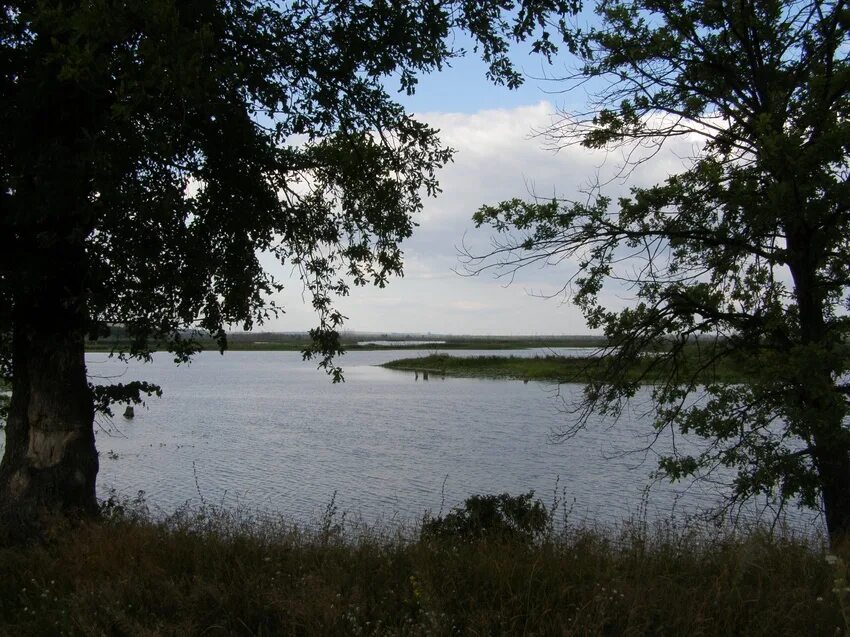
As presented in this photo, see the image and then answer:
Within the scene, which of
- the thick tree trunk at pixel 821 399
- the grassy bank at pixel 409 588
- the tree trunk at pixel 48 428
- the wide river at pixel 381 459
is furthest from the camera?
the wide river at pixel 381 459

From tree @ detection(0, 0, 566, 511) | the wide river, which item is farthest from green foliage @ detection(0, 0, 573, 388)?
the wide river

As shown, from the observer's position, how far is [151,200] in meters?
6.86

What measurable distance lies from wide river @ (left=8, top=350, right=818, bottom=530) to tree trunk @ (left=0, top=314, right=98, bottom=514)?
3.26 m

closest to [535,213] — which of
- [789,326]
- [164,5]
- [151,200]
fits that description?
[789,326]

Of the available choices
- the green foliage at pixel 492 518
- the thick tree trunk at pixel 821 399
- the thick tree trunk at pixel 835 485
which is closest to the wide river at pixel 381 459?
the green foliage at pixel 492 518

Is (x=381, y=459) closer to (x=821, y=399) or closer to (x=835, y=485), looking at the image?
(x=835, y=485)

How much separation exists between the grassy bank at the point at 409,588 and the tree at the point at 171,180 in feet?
7.16

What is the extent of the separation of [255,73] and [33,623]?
17.2ft

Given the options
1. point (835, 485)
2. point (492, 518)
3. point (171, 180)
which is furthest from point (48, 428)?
point (835, 485)

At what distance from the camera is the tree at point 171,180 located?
6516mm

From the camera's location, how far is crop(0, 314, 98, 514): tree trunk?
747cm

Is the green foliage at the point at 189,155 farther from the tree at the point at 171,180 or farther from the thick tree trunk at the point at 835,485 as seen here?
the thick tree trunk at the point at 835,485

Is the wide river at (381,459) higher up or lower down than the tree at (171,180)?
lower down

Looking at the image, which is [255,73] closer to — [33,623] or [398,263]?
[398,263]
